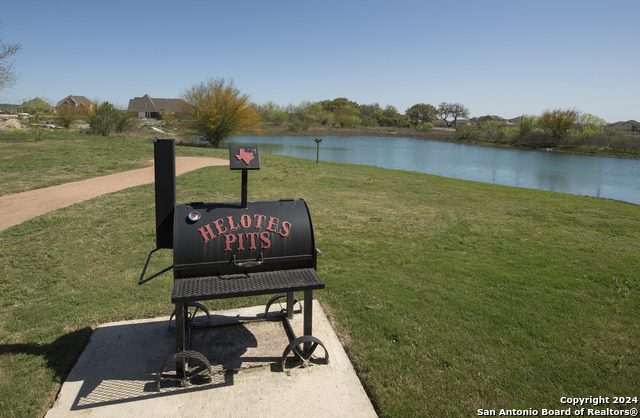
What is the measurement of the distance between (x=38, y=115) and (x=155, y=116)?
5881 centimetres

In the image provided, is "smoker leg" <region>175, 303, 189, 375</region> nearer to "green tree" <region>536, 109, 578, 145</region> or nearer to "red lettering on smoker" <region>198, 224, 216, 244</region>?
"red lettering on smoker" <region>198, 224, 216, 244</region>

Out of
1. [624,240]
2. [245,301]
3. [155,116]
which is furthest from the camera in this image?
[155,116]

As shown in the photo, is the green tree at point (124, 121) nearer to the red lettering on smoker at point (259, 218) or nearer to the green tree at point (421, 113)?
the red lettering on smoker at point (259, 218)

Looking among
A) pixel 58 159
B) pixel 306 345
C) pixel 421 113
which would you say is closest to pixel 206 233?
pixel 306 345

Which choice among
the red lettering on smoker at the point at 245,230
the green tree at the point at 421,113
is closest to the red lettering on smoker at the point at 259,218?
the red lettering on smoker at the point at 245,230

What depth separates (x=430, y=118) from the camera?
136625 mm

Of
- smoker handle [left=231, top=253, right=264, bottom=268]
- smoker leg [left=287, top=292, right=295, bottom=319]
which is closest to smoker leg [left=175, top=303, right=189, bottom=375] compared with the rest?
smoker handle [left=231, top=253, right=264, bottom=268]

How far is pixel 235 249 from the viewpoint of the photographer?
3.58 meters

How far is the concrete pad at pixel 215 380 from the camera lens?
10.5 feet

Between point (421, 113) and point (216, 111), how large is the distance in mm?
118542

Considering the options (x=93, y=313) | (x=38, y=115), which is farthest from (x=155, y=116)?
(x=93, y=313)

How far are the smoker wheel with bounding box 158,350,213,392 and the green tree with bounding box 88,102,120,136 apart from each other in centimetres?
3330

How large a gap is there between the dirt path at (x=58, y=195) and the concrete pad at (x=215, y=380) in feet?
19.8

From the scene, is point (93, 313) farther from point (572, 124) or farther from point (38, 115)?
point (572, 124)
